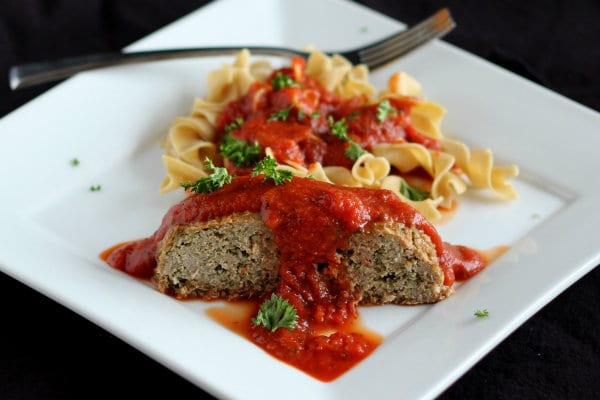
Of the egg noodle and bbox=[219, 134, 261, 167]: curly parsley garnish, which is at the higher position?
bbox=[219, 134, 261, 167]: curly parsley garnish

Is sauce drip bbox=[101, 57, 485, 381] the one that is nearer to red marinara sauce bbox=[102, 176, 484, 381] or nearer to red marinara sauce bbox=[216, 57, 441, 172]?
red marinara sauce bbox=[102, 176, 484, 381]

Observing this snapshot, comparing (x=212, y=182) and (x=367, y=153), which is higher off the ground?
(x=212, y=182)

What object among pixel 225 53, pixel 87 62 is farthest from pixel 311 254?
pixel 87 62

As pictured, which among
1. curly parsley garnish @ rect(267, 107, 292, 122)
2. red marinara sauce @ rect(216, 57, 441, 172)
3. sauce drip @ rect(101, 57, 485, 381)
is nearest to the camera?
sauce drip @ rect(101, 57, 485, 381)

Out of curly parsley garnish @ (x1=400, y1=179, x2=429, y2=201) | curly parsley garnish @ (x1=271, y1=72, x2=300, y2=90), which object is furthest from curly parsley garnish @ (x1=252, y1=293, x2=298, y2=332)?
curly parsley garnish @ (x1=271, y1=72, x2=300, y2=90)

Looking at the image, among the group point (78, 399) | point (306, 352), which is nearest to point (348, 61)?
point (306, 352)

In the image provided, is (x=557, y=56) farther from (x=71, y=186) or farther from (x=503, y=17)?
(x=71, y=186)

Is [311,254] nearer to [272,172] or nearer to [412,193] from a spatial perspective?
[272,172]
